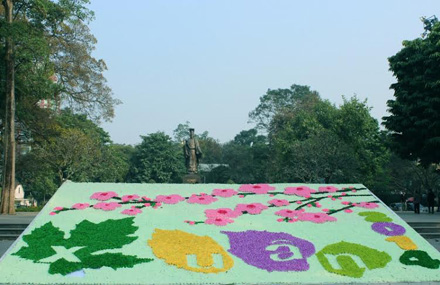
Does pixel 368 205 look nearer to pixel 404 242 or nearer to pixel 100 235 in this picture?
pixel 404 242

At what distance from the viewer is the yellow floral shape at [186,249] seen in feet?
35.4

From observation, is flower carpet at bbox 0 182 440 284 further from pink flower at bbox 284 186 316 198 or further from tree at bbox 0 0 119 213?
tree at bbox 0 0 119 213

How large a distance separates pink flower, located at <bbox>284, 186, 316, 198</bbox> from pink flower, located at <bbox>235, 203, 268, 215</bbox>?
4.49 feet

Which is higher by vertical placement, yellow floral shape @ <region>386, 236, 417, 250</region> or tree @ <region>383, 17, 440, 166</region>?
tree @ <region>383, 17, 440, 166</region>

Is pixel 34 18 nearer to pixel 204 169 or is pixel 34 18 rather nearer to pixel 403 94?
pixel 403 94

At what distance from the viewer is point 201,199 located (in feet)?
47.7

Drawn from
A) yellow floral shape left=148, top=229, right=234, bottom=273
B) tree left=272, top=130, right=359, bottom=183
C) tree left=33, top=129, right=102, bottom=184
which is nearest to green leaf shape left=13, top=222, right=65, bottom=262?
yellow floral shape left=148, top=229, right=234, bottom=273

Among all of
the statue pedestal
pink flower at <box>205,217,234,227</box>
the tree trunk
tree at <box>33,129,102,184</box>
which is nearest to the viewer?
pink flower at <box>205,217,234,227</box>

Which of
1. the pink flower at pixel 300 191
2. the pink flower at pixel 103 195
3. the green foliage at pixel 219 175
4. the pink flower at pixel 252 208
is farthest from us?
the green foliage at pixel 219 175

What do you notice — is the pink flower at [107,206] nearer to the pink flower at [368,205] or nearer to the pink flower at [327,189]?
the pink flower at [327,189]

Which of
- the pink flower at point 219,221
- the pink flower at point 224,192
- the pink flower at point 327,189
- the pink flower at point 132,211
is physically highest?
the pink flower at point 327,189

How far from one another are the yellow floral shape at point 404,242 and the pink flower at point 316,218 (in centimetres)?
159

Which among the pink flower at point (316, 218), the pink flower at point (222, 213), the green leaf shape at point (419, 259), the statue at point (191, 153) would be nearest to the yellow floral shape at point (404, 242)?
the green leaf shape at point (419, 259)

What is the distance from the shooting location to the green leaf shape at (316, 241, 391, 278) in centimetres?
1081
